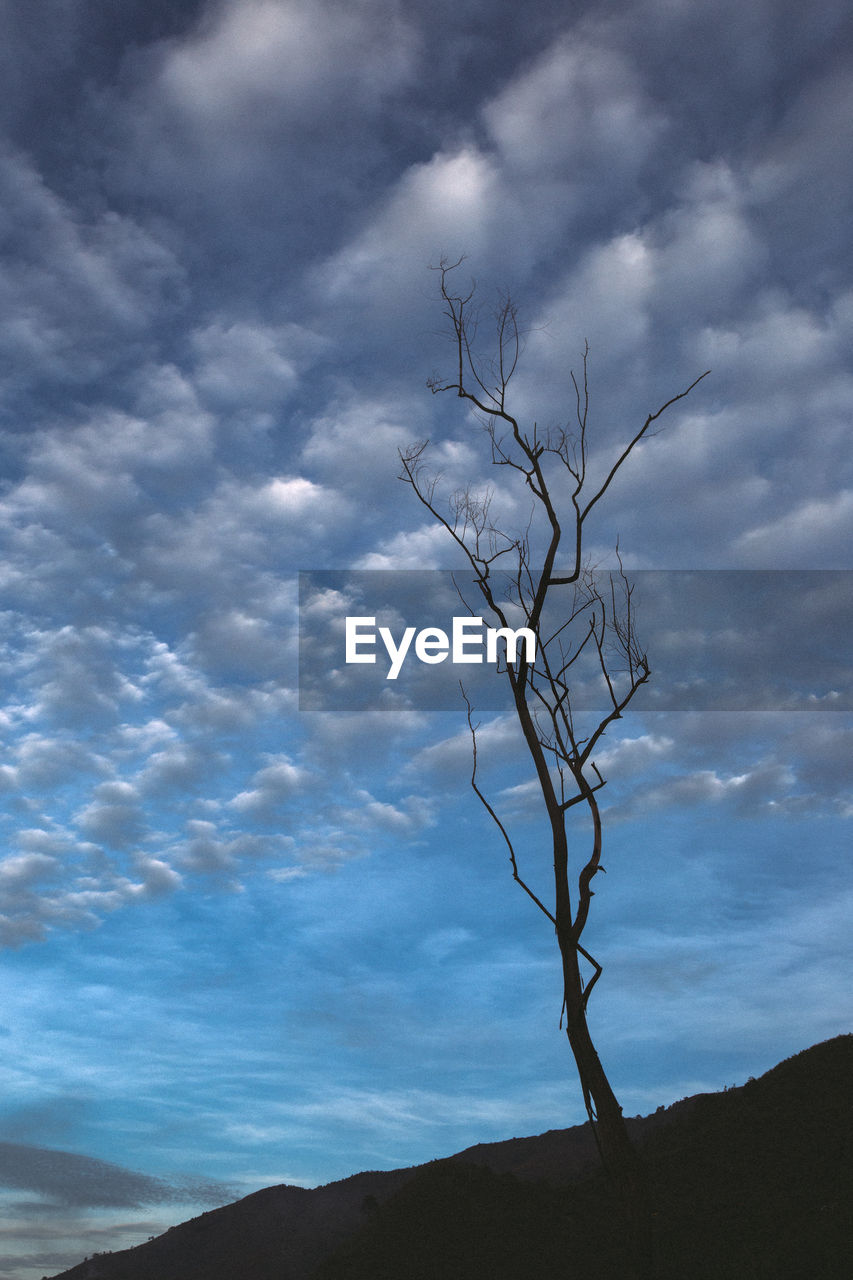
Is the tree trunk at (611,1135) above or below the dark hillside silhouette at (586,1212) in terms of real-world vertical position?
above

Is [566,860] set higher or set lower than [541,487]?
lower

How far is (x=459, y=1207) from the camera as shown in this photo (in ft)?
67.7

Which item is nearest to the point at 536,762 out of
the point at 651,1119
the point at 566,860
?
the point at 566,860

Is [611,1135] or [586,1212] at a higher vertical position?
[611,1135]

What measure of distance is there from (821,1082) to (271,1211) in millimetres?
17209

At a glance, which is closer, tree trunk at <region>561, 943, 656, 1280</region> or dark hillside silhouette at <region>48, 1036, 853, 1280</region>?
tree trunk at <region>561, 943, 656, 1280</region>

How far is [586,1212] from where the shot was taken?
19391mm

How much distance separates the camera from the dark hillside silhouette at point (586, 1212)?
1511cm

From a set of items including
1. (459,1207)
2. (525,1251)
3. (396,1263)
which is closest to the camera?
(525,1251)

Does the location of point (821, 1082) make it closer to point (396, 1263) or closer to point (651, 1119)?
point (651, 1119)

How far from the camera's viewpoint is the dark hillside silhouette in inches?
595

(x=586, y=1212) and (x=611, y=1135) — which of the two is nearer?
(x=611, y=1135)

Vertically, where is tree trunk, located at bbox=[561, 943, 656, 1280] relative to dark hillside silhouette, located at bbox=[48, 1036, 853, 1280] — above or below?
above

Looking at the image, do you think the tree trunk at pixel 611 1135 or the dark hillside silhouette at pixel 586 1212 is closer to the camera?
the tree trunk at pixel 611 1135
